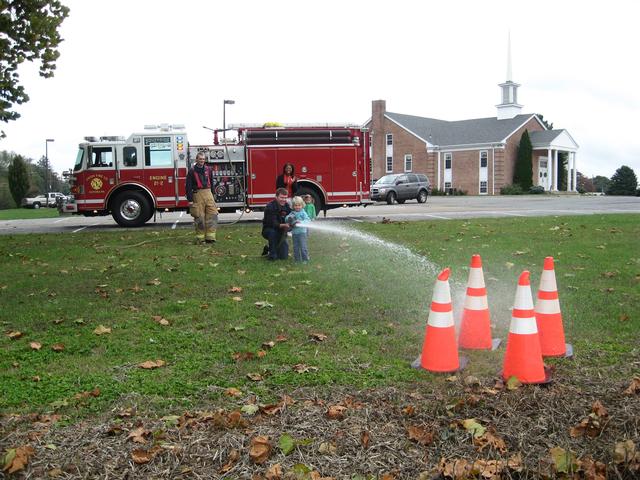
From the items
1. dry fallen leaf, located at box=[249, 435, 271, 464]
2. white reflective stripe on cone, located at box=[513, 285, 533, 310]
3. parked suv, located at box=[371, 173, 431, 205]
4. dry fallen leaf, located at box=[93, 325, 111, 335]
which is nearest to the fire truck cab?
dry fallen leaf, located at box=[93, 325, 111, 335]

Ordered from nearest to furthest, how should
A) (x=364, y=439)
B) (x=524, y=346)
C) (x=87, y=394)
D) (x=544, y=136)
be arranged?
1. (x=364, y=439)
2. (x=87, y=394)
3. (x=524, y=346)
4. (x=544, y=136)

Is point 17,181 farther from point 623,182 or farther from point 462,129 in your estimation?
point 623,182

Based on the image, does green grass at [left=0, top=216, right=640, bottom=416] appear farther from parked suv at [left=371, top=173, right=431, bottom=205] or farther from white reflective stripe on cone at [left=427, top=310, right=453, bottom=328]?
parked suv at [left=371, top=173, right=431, bottom=205]

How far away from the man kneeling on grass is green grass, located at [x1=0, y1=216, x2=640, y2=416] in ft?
2.23

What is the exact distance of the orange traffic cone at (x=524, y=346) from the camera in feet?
15.3

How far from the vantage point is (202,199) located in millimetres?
13367

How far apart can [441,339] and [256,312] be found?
2449mm

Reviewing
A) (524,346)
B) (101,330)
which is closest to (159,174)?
(101,330)

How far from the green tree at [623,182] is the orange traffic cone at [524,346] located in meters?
63.7

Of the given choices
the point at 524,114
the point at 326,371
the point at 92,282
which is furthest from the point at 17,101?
the point at 524,114

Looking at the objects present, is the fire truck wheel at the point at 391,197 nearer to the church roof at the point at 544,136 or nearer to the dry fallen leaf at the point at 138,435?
the church roof at the point at 544,136

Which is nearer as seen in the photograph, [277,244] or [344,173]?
[277,244]

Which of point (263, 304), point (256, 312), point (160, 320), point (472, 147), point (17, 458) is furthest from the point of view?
point (472, 147)

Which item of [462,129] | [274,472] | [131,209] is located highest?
[462,129]
